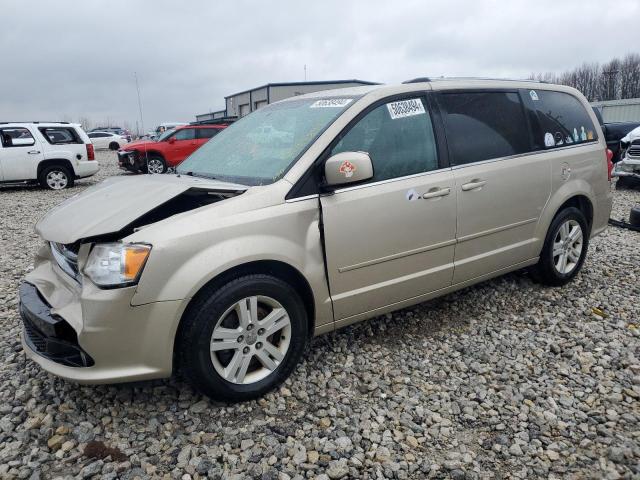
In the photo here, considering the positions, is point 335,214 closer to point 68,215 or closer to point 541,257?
point 68,215

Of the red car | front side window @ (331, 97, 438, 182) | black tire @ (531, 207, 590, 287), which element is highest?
the red car

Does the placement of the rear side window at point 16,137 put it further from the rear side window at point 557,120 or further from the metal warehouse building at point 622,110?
the metal warehouse building at point 622,110

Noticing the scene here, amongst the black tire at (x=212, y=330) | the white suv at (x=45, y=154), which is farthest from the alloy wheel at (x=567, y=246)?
the white suv at (x=45, y=154)

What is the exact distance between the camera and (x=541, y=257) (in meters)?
4.16

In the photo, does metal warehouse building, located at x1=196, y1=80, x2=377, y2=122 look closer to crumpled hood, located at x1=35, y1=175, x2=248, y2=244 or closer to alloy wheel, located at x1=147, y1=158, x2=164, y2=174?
alloy wheel, located at x1=147, y1=158, x2=164, y2=174

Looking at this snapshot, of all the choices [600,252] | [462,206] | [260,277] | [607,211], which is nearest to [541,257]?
[607,211]

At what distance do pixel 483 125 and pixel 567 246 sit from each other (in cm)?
151

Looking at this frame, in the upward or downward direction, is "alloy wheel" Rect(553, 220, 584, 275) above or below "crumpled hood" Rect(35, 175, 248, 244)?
below

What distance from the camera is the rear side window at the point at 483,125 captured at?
3416mm

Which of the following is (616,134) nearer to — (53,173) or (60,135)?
(60,135)

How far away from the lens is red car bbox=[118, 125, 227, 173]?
1541 cm

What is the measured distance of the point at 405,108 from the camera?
3236 mm

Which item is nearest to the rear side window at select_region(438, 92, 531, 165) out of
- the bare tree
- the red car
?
the red car

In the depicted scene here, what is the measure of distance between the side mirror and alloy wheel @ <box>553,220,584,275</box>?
7.63 ft
